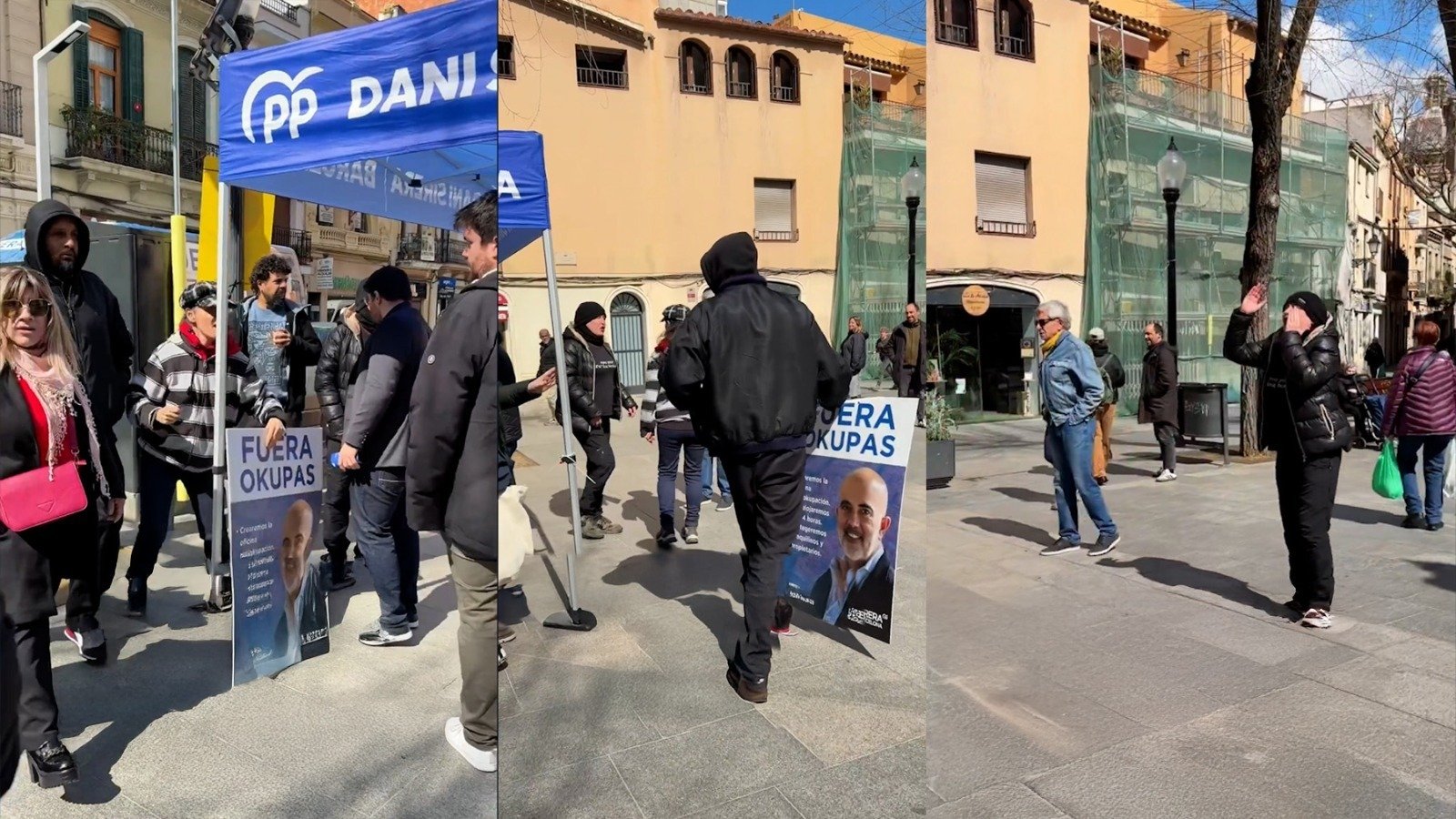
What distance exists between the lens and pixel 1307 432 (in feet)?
12.9

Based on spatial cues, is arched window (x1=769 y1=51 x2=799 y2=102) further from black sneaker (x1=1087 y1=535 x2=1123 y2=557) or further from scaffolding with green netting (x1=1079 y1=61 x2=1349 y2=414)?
black sneaker (x1=1087 y1=535 x2=1123 y2=557)

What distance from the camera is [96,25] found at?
0.95m

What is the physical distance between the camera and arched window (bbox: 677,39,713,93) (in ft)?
3.67

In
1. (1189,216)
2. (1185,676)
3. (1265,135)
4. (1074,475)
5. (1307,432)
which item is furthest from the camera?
(1189,216)

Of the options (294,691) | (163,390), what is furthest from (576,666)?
(163,390)

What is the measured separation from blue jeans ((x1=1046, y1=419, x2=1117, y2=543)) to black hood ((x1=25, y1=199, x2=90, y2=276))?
195 inches

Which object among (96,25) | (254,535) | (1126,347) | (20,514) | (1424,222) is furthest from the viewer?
(1424,222)

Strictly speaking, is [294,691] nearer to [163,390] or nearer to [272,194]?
[163,390]

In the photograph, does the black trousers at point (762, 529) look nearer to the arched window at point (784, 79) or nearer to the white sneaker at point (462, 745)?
the white sneaker at point (462, 745)

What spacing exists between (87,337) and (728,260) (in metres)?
0.75

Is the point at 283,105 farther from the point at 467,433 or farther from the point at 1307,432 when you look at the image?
the point at 1307,432

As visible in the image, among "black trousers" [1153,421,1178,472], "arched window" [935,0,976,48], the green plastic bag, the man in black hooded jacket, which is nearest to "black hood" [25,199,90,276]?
the man in black hooded jacket

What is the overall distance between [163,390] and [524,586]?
45 centimetres

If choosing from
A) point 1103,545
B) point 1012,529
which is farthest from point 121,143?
point 1012,529
